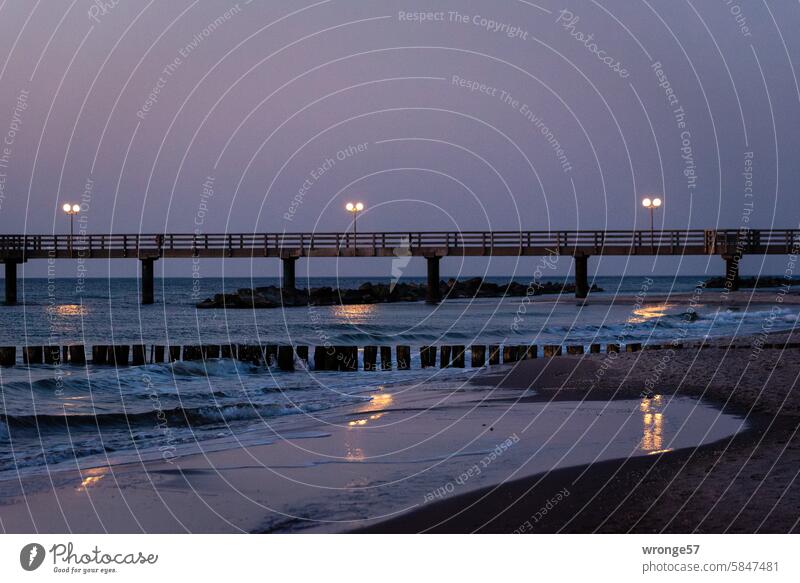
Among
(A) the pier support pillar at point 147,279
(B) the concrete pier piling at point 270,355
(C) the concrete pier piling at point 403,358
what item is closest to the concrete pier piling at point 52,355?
(B) the concrete pier piling at point 270,355

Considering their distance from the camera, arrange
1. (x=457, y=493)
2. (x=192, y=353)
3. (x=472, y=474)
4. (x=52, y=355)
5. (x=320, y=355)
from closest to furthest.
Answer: (x=457, y=493) → (x=472, y=474) → (x=192, y=353) → (x=320, y=355) → (x=52, y=355)

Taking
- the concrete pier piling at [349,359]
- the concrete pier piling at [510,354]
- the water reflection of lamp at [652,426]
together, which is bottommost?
the concrete pier piling at [349,359]

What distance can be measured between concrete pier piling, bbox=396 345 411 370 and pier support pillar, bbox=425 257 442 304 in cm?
2500

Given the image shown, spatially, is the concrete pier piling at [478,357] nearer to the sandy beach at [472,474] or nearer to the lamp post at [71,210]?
the sandy beach at [472,474]

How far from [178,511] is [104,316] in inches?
1568

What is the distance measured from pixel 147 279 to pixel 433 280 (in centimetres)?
1464

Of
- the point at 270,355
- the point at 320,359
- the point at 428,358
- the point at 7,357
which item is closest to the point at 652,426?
the point at 428,358

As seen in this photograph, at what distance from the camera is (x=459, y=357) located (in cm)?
2097

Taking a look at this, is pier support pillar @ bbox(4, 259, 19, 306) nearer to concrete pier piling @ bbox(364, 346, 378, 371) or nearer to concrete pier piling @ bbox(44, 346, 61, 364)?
concrete pier piling @ bbox(44, 346, 61, 364)

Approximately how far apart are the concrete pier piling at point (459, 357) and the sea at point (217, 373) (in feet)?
3.11

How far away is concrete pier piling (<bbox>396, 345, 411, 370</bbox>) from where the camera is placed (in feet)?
67.5

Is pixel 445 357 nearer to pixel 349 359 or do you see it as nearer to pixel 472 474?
pixel 349 359

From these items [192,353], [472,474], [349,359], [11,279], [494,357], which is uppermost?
[11,279]

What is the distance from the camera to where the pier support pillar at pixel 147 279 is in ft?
155
